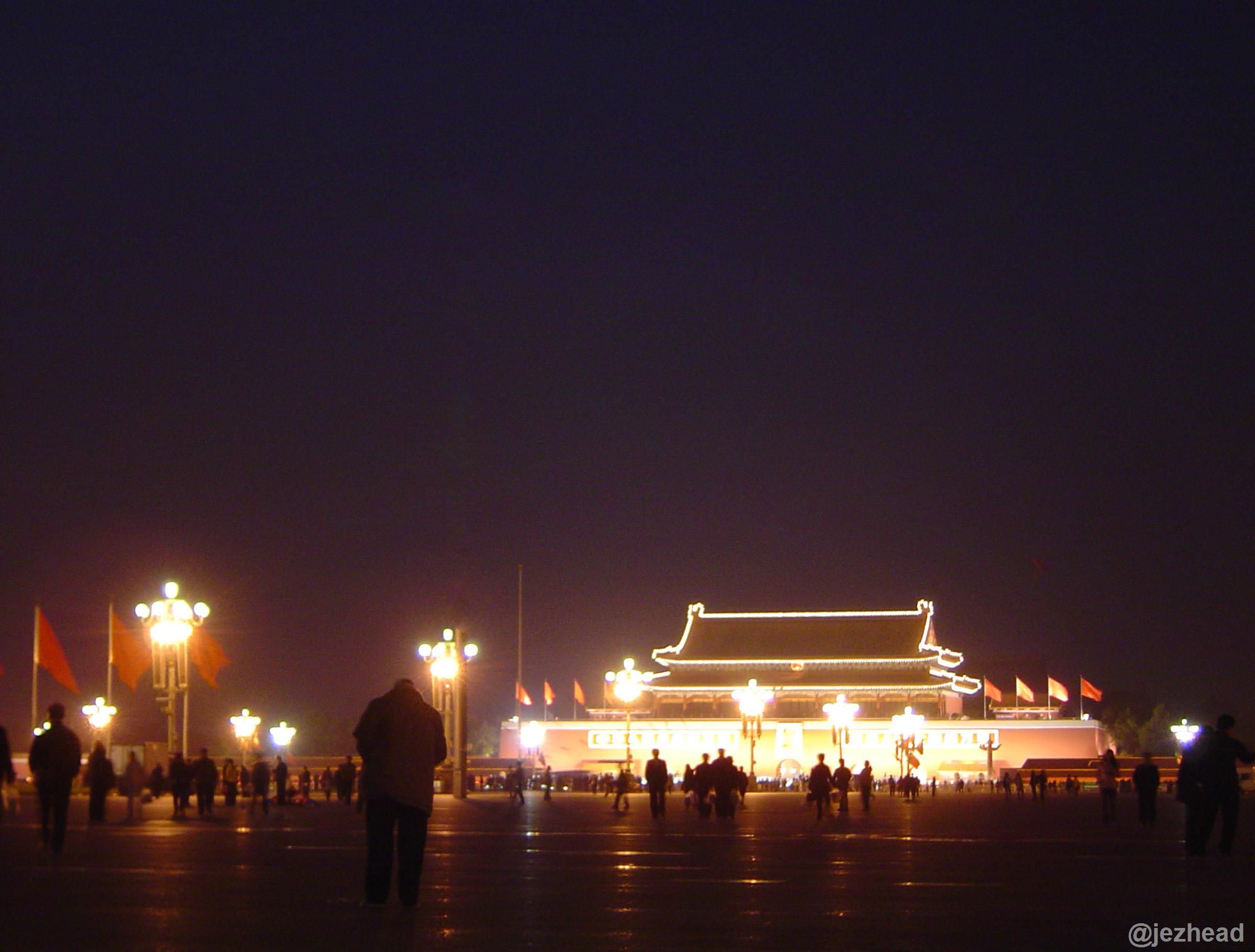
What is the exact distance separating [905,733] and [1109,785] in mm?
49459

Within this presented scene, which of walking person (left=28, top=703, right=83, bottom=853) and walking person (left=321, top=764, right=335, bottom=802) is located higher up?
walking person (left=28, top=703, right=83, bottom=853)

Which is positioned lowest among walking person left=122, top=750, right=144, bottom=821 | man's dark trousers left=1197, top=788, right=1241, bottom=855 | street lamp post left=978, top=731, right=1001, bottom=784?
street lamp post left=978, top=731, right=1001, bottom=784

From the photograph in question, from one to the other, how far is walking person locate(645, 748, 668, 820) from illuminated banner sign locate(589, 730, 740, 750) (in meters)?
53.4

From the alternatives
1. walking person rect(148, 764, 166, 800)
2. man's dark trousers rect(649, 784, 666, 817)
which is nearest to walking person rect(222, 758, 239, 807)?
walking person rect(148, 764, 166, 800)

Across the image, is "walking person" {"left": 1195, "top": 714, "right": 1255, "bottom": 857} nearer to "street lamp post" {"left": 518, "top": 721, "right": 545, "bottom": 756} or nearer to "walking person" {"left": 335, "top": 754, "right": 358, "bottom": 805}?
"walking person" {"left": 335, "top": 754, "right": 358, "bottom": 805}

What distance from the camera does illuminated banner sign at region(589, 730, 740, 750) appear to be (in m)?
85.8

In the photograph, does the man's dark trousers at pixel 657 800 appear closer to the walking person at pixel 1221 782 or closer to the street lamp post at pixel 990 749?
the walking person at pixel 1221 782

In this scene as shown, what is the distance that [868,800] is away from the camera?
35250 millimetres

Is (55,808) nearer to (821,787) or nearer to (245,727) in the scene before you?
(821,787)

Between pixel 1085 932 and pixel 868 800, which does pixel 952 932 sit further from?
pixel 868 800

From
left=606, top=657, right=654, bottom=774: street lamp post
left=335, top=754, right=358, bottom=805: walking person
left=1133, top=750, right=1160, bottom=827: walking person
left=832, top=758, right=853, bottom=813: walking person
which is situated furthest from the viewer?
left=606, top=657, right=654, bottom=774: street lamp post

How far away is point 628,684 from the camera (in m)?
67.4

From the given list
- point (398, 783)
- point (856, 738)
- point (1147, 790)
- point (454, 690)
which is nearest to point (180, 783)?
point (454, 690)

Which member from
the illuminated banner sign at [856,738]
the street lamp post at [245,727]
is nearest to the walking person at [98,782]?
the street lamp post at [245,727]
